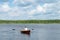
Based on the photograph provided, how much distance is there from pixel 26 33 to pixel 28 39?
1732cm

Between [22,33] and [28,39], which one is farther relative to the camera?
[22,33]

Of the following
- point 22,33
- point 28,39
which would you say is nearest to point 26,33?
point 22,33

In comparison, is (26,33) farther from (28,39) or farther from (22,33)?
(28,39)

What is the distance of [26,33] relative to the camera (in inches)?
3816

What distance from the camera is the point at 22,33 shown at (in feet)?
Result: 333

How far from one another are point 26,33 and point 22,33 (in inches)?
195

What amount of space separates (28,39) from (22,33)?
2202cm

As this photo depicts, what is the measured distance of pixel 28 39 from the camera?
261 feet

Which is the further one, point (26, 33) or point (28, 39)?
point (26, 33)
